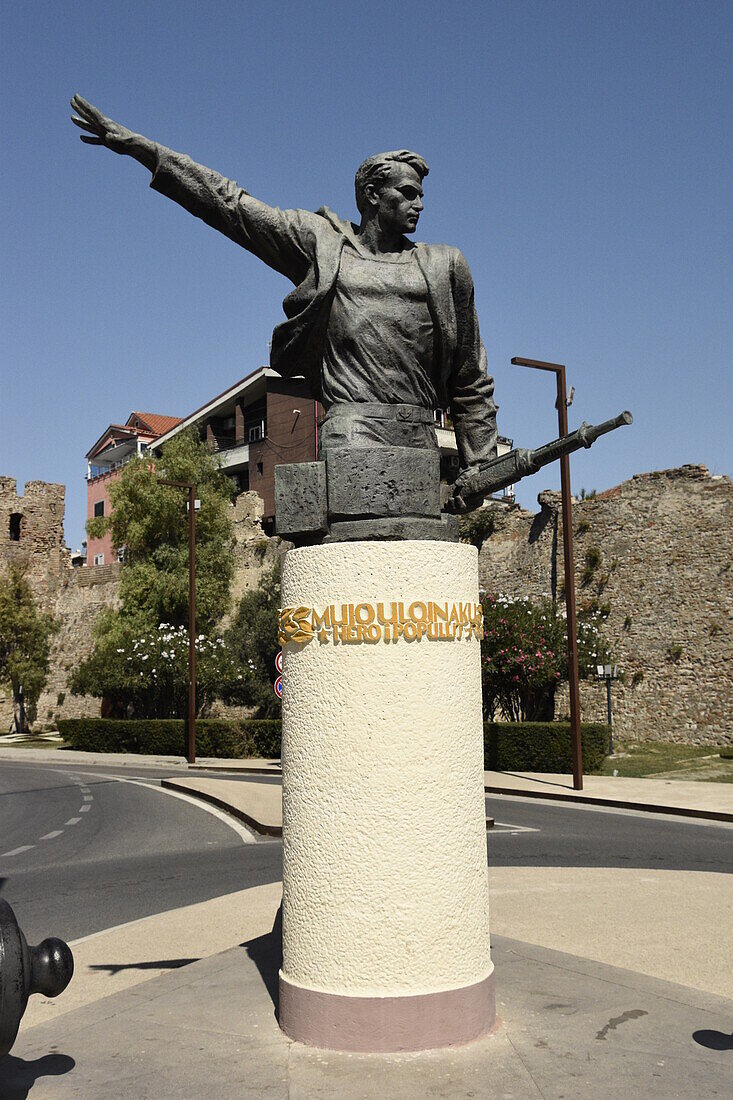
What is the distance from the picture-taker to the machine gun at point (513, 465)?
5.18 m

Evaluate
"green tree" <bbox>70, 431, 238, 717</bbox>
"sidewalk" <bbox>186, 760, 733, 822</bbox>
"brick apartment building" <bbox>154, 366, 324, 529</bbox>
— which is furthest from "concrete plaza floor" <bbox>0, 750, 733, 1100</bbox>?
"brick apartment building" <bbox>154, 366, 324, 529</bbox>

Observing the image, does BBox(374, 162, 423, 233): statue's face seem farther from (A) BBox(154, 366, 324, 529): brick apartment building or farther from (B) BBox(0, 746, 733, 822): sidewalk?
(A) BBox(154, 366, 324, 529): brick apartment building

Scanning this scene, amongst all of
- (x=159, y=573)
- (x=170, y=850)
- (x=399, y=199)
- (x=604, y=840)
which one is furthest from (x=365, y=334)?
(x=159, y=573)

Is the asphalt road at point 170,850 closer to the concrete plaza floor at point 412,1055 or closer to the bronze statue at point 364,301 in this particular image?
the concrete plaza floor at point 412,1055

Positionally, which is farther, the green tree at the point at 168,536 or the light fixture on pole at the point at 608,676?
the green tree at the point at 168,536

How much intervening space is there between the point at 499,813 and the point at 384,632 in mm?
11608

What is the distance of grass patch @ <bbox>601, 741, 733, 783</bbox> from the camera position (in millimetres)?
21516

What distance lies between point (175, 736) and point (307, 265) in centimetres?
2721

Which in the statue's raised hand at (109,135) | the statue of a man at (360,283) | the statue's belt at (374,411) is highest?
the statue's raised hand at (109,135)

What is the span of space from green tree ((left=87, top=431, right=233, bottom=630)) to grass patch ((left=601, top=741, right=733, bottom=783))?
728 inches

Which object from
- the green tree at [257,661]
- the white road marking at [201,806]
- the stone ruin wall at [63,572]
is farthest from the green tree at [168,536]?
the white road marking at [201,806]

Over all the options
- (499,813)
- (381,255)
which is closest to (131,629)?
(499,813)

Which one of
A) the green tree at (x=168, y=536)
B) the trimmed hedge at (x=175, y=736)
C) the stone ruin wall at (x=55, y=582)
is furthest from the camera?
the stone ruin wall at (x=55, y=582)

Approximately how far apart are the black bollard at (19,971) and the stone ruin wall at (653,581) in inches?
998
